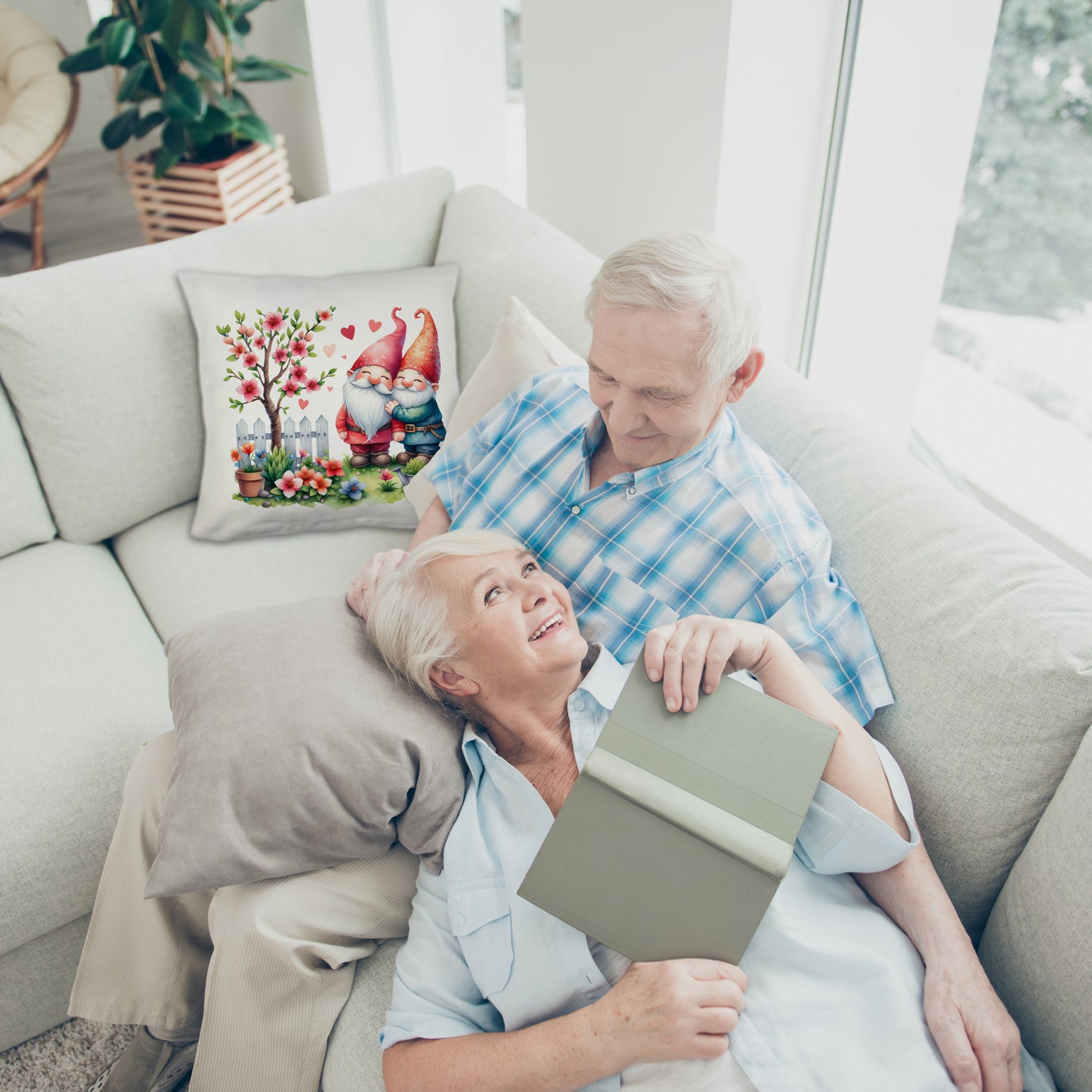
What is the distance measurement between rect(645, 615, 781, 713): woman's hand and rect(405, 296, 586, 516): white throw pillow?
67 centimetres

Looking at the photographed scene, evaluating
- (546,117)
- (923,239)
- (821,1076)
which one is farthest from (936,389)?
(821,1076)

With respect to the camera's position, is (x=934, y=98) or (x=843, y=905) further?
(x=934, y=98)

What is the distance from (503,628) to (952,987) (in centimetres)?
61

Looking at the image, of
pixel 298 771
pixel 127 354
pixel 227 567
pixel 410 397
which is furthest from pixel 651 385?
pixel 127 354

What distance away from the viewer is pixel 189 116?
2.68 meters

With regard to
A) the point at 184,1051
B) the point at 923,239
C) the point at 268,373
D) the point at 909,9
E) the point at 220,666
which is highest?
the point at 909,9

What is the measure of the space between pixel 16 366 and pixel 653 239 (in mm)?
1227

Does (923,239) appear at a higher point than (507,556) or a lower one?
higher

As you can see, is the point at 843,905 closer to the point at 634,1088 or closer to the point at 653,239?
the point at 634,1088

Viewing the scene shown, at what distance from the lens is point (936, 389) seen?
81.0 inches

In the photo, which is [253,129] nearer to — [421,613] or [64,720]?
[64,720]

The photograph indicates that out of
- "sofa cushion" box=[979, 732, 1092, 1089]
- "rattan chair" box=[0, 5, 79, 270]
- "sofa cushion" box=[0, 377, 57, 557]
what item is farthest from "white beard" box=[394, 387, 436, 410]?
"rattan chair" box=[0, 5, 79, 270]

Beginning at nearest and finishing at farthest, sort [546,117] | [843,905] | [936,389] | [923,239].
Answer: [843,905], [923,239], [936,389], [546,117]

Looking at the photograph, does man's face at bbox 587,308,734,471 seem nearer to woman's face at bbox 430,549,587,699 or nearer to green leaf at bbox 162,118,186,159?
woman's face at bbox 430,549,587,699
